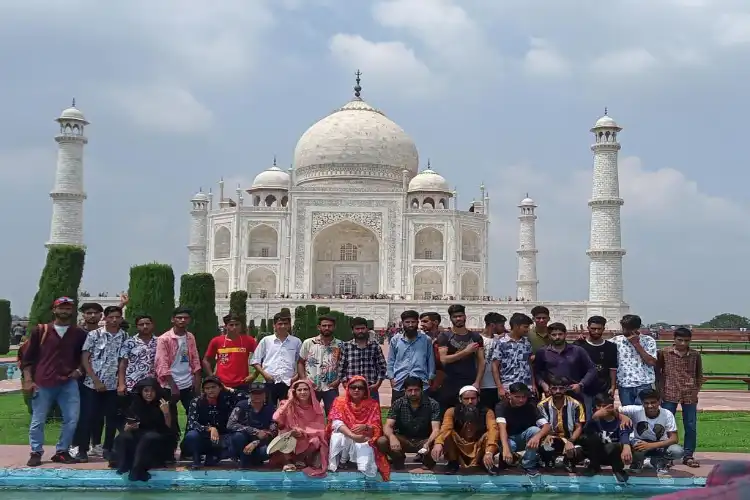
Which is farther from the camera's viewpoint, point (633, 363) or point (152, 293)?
point (152, 293)

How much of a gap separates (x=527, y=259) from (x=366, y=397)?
1110 inches

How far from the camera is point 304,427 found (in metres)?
4.65

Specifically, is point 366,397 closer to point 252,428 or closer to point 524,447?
point 252,428

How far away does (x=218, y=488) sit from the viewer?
4340 mm

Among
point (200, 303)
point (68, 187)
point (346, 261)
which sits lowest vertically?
point (200, 303)

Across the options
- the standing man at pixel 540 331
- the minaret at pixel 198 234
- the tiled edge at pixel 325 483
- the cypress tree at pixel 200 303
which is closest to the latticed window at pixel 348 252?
the minaret at pixel 198 234

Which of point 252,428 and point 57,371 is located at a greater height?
point 57,371

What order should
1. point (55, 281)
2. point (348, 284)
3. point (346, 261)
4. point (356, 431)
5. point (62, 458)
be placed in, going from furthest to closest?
point (346, 261), point (348, 284), point (55, 281), point (62, 458), point (356, 431)

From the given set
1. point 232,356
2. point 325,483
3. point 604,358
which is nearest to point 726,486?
point 325,483

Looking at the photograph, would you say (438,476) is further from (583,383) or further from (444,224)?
(444,224)

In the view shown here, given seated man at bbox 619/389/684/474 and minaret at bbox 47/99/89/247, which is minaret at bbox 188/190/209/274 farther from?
seated man at bbox 619/389/684/474

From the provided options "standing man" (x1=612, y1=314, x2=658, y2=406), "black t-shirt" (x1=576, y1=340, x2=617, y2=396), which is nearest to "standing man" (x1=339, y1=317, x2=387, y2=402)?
"black t-shirt" (x1=576, y1=340, x2=617, y2=396)

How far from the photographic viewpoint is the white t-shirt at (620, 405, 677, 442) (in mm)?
4629

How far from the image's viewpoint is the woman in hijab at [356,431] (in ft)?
14.5
